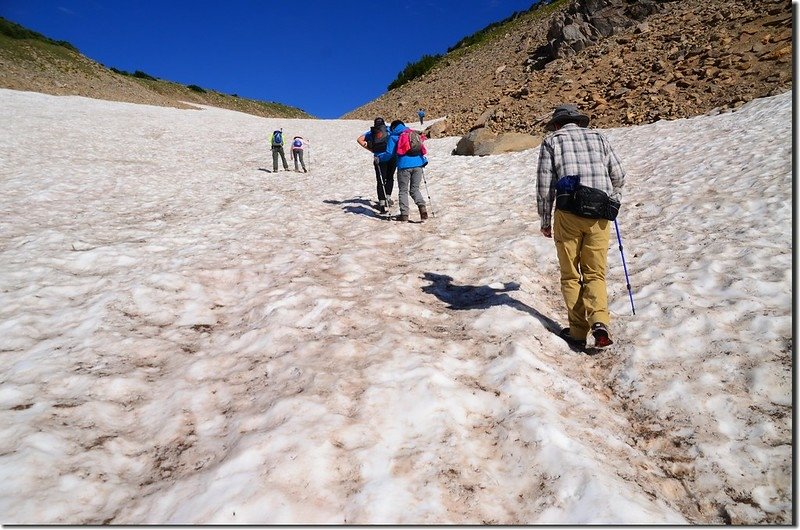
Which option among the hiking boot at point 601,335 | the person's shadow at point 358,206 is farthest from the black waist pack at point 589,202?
the person's shadow at point 358,206

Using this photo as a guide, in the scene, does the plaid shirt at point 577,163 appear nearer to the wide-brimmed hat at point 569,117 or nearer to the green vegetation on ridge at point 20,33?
the wide-brimmed hat at point 569,117

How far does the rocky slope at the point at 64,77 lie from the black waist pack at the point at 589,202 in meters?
59.4

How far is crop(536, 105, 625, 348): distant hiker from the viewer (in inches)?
205

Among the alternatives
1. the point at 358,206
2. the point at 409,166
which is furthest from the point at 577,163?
the point at 358,206

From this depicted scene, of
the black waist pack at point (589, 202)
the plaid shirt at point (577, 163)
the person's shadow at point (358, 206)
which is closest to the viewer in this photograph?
the black waist pack at point (589, 202)

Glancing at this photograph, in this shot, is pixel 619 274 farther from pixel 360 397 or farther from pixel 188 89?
pixel 188 89

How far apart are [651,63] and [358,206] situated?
19.4m

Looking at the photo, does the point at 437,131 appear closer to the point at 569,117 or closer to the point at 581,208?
the point at 569,117

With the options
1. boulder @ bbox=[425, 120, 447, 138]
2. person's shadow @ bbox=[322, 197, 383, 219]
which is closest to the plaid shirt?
person's shadow @ bbox=[322, 197, 383, 219]

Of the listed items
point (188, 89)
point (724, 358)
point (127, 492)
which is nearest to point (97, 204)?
point (127, 492)

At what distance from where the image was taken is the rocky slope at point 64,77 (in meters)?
47.4

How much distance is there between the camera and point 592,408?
4238mm

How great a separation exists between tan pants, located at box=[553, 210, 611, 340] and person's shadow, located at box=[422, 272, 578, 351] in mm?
446

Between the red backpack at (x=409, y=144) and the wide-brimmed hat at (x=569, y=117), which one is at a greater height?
the red backpack at (x=409, y=144)
